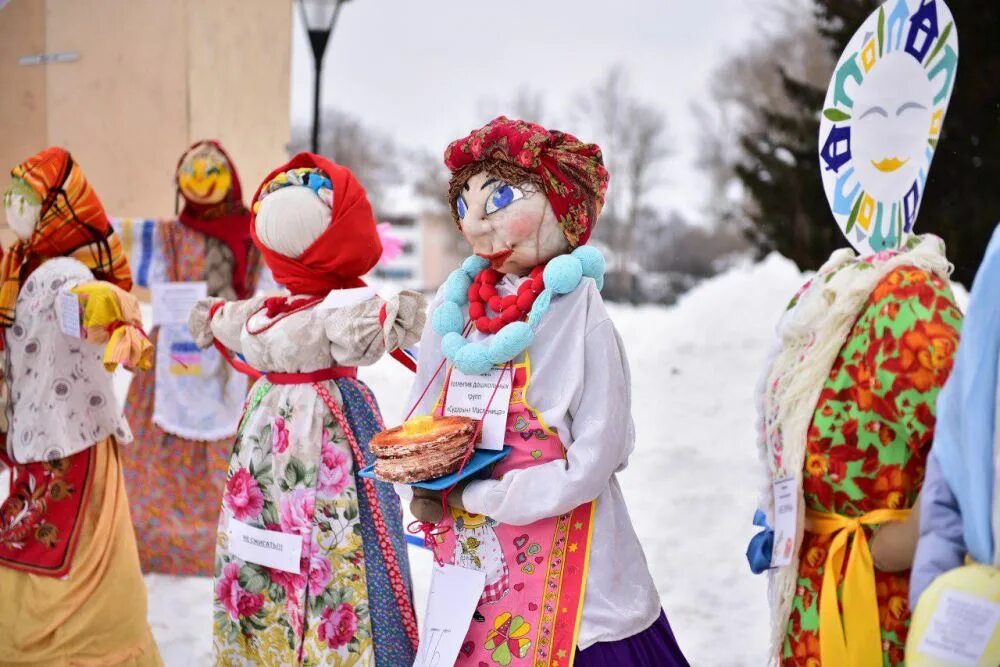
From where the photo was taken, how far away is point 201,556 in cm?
385

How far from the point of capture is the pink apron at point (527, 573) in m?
1.88

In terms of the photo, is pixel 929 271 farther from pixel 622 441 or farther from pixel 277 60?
pixel 277 60

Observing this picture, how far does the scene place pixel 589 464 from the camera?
183 cm

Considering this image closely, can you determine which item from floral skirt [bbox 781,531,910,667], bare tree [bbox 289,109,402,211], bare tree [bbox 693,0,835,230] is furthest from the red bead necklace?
bare tree [bbox 289,109,402,211]

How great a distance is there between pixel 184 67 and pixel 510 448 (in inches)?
170

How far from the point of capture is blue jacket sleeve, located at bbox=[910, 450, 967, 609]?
130 cm

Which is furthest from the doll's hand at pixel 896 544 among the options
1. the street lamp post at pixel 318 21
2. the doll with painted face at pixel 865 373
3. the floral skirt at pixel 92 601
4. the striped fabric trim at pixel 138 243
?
the street lamp post at pixel 318 21

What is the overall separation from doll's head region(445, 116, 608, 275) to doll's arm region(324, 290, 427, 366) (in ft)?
1.36

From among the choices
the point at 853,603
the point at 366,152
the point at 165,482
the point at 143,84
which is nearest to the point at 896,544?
the point at 853,603

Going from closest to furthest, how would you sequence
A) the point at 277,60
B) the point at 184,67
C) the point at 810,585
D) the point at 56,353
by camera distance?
the point at 810,585
the point at 56,353
the point at 184,67
the point at 277,60

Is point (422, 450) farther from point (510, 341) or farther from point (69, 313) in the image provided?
point (69, 313)

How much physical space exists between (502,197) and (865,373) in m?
0.84

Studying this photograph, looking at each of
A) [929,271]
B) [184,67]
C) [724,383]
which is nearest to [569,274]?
[929,271]

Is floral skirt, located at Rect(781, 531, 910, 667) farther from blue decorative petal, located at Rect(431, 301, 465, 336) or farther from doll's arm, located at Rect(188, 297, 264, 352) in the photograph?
doll's arm, located at Rect(188, 297, 264, 352)
